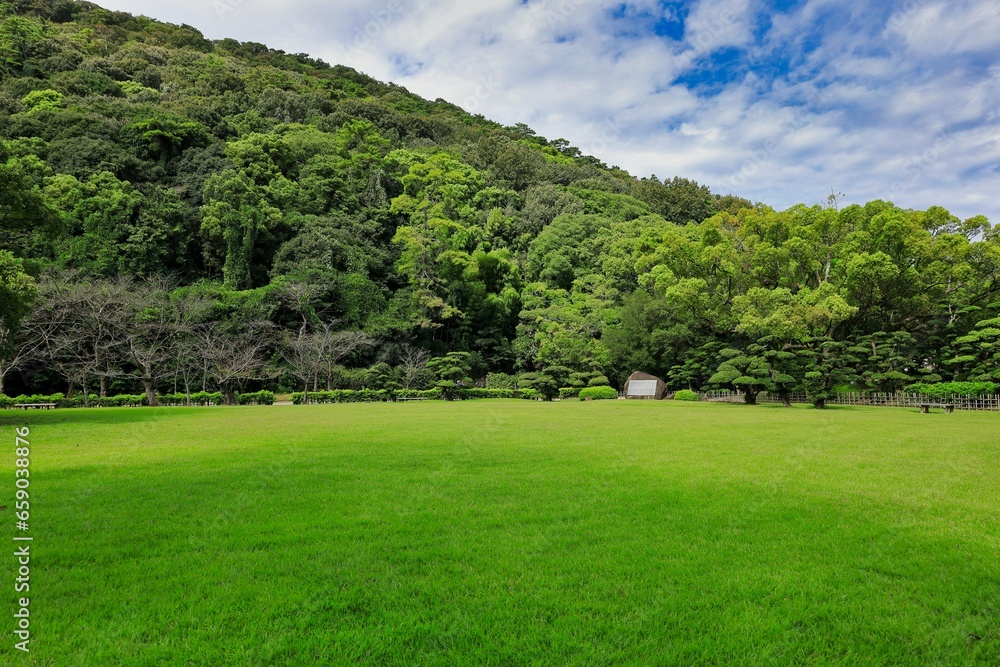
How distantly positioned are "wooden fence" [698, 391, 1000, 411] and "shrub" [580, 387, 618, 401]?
5.09 metres

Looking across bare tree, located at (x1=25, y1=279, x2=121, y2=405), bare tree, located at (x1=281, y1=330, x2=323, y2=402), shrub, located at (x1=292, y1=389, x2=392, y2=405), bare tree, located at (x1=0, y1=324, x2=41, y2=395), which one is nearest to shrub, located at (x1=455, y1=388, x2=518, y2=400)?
shrub, located at (x1=292, y1=389, x2=392, y2=405)

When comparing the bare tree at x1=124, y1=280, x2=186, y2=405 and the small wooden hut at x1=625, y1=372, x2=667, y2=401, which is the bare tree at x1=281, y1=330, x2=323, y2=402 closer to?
the bare tree at x1=124, y1=280, x2=186, y2=405

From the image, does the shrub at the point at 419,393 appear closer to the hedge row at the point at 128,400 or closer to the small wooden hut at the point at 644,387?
the hedge row at the point at 128,400

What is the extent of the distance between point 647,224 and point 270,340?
1097 inches

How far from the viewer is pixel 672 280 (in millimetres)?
29156

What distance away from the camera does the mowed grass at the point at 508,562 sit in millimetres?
2607

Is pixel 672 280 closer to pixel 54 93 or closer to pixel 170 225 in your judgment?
pixel 170 225

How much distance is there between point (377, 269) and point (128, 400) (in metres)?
17.8

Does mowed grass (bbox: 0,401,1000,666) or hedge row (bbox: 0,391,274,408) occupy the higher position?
mowed grass (bbox: 0,401,1000,666)

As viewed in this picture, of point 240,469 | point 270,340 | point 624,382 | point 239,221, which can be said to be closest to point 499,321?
point 624,382

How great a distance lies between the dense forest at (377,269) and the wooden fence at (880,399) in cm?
86

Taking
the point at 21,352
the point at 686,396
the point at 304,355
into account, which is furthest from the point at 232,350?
the point at 686,396

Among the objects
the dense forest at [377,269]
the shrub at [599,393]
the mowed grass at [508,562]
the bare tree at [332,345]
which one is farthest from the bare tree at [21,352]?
the shrub at [599,393]

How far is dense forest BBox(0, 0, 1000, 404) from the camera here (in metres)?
24.5
